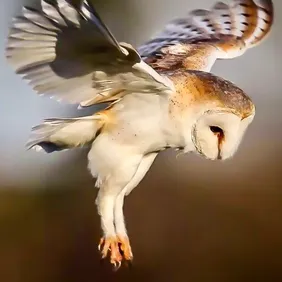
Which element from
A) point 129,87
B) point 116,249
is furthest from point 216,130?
point 116,249

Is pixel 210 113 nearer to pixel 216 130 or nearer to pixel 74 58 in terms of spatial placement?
pixel 216 130

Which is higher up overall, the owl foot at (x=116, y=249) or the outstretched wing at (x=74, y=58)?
the outstretched wing at (x=74, y=58)

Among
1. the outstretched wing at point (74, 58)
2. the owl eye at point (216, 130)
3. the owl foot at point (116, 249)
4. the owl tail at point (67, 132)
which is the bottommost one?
the owl foot at point (116, 249)

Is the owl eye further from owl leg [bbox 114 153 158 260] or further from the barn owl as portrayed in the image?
owl leg [bbox 114 153 158 260]

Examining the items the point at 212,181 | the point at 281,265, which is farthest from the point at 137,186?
the point at 281,265

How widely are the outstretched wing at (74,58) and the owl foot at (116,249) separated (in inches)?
8.0

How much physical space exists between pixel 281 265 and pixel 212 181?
172mm

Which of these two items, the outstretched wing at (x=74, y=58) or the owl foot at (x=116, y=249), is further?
the owl foot at (x=116, y=249)

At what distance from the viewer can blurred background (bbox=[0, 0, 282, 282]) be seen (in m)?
0.79

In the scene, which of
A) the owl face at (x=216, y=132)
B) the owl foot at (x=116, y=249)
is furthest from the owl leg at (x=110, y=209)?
the owl face at (x=216, y=132)

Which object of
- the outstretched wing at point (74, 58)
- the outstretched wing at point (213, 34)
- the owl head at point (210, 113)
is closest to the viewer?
the outstretched wing at point (74, 58)

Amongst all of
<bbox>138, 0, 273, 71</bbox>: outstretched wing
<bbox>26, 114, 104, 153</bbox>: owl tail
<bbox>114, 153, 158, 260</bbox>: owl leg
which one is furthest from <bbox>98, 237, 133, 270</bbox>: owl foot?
<bbox>138, 0, 273, 71</bbox>: outstretched wing

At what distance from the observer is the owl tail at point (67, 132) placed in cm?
70

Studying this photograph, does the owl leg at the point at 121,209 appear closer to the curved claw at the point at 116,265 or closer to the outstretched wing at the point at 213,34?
the curved claw at the point at 116,265
